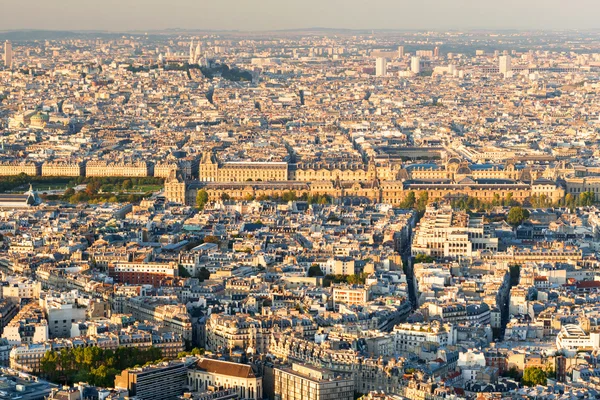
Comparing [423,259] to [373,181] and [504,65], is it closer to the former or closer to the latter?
[373,181]

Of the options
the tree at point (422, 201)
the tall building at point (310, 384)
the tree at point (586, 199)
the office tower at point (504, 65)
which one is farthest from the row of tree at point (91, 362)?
the office tower at point (504, 65)

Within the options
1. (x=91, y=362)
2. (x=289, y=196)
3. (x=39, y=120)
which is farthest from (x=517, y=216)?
(x=39, y=120)

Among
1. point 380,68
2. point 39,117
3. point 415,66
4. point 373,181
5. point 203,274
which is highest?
point 415,66

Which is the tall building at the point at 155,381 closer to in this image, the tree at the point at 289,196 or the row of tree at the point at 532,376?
the row of tree at the point at 532,376

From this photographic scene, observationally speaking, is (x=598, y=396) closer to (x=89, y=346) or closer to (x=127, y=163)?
(x=89, y=346)

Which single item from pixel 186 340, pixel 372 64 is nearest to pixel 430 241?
pixel 186 340
